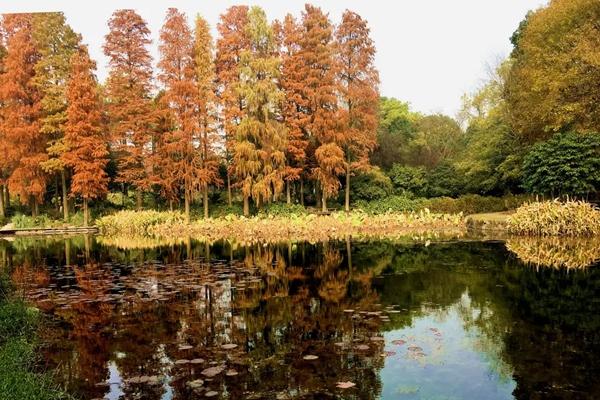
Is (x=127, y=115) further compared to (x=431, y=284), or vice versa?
(x=127, y=115)

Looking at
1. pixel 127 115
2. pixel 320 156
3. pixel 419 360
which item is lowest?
pixel 419 360

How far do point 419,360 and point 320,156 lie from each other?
19.0 metres

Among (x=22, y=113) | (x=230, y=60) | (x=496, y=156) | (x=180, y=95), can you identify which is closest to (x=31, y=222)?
(x=22, y=113)

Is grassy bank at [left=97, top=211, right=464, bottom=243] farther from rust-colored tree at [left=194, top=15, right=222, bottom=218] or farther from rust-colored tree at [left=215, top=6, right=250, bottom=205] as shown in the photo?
rust-colored tree at [left=215, top=6, right=250, bottom=205]

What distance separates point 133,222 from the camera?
71.1 ft

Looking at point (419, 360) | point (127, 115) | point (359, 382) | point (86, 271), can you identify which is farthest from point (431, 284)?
point (127, 115)

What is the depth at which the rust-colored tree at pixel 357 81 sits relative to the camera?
81.1 ft

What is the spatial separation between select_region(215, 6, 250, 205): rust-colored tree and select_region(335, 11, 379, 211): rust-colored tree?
5.00 meters

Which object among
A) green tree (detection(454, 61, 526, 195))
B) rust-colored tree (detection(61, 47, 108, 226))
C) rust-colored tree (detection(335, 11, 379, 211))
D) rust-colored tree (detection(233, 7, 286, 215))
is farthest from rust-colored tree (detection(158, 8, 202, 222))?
green tree (detection(454, 61, 526, 195))

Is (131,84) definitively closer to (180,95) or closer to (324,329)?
Result: (180,95)

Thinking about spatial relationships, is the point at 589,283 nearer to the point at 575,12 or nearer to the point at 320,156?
the point at 575,12

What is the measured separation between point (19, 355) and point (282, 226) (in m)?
14.4

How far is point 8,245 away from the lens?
60.0 ft

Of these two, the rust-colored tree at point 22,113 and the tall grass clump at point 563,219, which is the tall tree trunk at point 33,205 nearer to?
the rust-colored tree at point 22,113
